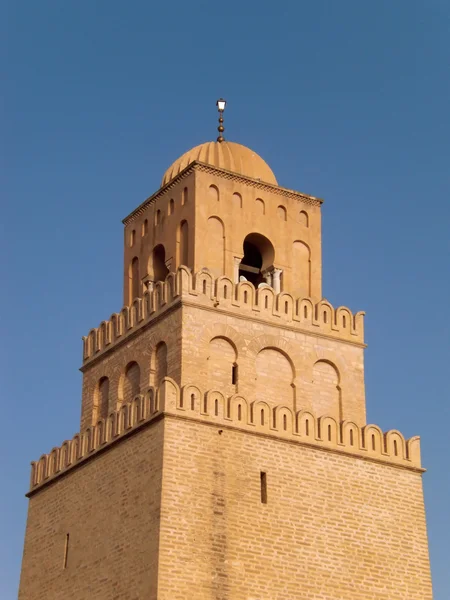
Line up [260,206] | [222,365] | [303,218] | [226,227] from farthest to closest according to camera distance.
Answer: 1. [303,218]
2. [260,206]
3. [226,227]
4. [222,365]

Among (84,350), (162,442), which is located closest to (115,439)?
(162,442)

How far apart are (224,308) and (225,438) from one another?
2.96m

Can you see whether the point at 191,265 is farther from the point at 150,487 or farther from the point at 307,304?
the point at 150,487

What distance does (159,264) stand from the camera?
31.0 m

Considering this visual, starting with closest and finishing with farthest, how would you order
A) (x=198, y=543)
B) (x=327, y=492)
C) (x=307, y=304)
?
(x=198, y=543)
(x=327, y=492)
(x=307, y=304)

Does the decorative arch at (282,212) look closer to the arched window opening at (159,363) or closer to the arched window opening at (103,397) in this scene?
the arched window opening at (159,363)

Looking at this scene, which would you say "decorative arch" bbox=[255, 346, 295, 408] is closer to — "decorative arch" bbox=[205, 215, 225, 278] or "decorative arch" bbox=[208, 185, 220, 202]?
"decorative arch" bbox=[205, 215, 225, 278]

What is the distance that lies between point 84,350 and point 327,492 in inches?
265

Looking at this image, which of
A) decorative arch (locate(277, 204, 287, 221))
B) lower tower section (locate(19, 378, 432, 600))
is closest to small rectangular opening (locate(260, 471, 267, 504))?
lower tower section (locate(19, 378, 432, 600))

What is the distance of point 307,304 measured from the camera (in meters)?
29.6

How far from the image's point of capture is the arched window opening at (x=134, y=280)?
31.2 meters

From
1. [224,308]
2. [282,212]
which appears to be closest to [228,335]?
[224,308]

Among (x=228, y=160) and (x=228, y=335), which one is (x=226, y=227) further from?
(x=228, y=335)

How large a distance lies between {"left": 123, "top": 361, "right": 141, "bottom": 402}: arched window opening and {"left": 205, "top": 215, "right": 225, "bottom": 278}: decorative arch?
2.58m
